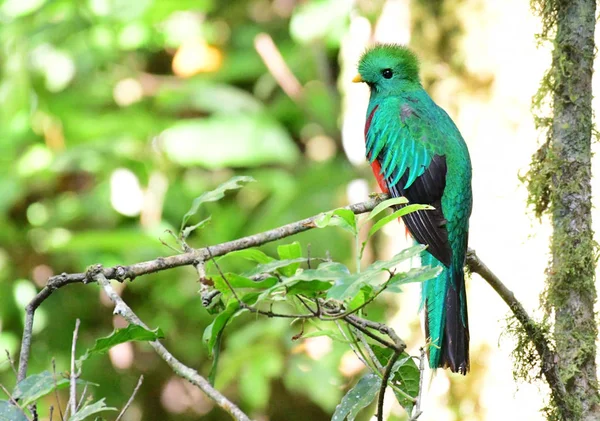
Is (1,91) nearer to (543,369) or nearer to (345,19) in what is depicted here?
(345,19)

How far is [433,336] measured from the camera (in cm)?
228

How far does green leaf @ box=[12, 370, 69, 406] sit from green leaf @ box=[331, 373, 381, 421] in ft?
1.76

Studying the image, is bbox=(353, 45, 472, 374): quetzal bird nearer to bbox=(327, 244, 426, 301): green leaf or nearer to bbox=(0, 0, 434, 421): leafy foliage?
bbox=(327, 244, 426, 301): green leaf

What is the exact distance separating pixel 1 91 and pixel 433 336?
332cm

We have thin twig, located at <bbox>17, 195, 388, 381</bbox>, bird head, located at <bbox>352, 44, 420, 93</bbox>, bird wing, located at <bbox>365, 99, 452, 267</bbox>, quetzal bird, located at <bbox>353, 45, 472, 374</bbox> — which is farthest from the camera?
bird head, located at <bbox>352, 44, 420, 93</bbox>

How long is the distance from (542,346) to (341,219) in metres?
0.66

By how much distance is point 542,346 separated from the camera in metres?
1.81

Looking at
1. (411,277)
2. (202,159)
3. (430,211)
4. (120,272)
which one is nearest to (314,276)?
(411,277)

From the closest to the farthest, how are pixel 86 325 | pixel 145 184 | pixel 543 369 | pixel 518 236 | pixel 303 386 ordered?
pixel 543 369
pixel 518 236
pixel 303 386
pixel 145 184
pixel 86 325

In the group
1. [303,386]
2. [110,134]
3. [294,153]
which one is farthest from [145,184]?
[303,386]

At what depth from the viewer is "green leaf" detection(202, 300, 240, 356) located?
1365mm

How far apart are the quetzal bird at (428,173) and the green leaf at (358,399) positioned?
1.91ft

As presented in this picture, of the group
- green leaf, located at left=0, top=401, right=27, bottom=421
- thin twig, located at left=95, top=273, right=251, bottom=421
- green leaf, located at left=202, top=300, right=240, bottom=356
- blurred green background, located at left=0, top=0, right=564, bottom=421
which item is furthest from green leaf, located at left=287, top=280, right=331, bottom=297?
blurred green background, located at left=0, top=0, right=564, bottom=421

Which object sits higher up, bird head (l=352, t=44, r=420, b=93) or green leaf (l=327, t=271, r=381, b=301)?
bird head (l=352, t=44, r=420, b=93)
